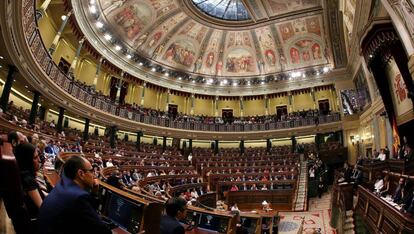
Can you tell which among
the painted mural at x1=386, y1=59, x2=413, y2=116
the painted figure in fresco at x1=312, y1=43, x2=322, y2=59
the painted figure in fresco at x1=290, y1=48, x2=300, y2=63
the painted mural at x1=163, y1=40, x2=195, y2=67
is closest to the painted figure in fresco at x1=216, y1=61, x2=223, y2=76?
the painted mural at x1=163, y1=40, x2=195, y2=67

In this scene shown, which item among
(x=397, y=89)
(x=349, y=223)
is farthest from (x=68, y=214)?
(x=397, y=89)

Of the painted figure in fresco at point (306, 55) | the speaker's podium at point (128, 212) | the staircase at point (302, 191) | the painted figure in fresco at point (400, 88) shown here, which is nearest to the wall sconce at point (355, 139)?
the staircase at point (302, 191)

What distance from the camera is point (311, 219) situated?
936 cm

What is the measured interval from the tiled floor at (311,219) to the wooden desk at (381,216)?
A: 2.53m

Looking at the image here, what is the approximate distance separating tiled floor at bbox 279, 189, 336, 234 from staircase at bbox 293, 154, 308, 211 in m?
0.40

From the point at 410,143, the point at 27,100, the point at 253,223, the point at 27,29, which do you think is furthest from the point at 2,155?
the point at 27,100

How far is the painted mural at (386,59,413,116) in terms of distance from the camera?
8.45 m

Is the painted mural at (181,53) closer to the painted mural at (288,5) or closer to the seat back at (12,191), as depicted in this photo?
the painted mural at (288,5)

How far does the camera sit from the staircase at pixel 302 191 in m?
11.5

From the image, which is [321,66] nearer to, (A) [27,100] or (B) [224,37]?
(B) [224,37]

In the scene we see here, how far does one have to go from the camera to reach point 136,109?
20.1m

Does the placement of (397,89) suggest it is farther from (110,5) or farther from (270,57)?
(110,5)

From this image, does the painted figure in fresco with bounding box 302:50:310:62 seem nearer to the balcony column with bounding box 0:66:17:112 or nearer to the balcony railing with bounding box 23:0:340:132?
the balcony railing with bounding box 23:0:340:132

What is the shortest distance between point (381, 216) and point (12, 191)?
16.0 feet
